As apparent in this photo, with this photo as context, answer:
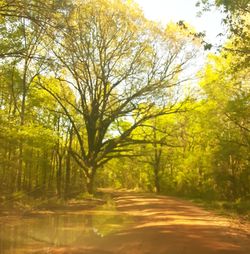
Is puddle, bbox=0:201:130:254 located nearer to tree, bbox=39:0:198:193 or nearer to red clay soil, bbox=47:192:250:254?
red clay soil, bbox=47:192:250:254

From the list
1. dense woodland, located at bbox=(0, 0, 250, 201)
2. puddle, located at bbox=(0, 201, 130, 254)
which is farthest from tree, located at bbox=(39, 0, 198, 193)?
puddle, located at bbox=(0, 201, 130, 254)

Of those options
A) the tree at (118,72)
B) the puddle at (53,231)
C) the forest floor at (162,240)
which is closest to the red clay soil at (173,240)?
the forest floor at (162,240)

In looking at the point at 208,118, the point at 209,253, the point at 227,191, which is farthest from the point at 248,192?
the point at 209,253

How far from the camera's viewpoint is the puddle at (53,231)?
10922 mm

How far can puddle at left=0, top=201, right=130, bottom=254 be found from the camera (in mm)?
10922

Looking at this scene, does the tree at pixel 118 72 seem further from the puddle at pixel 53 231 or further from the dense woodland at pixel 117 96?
the puddle at pixel 53 231

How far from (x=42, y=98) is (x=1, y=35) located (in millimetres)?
15069

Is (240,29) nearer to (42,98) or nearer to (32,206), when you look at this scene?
(32,206)

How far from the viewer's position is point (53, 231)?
13.6 m

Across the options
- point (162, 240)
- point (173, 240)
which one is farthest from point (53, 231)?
point (173, 240)

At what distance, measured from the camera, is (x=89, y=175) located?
1275 inches

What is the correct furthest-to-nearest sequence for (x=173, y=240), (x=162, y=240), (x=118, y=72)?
(x=118, y=72)
(x=162, y=240)
(x=173, y=240)

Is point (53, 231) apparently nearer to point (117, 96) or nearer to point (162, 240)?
point (162, 240)

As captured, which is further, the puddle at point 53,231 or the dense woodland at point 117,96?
the dense woodland at point 117,96
